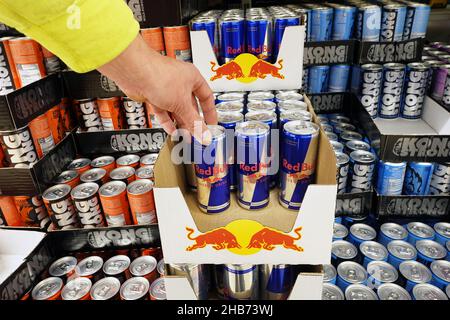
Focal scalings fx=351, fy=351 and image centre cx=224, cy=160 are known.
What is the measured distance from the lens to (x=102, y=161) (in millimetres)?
1723

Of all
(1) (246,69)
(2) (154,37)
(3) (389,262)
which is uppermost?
(2) (154,37)

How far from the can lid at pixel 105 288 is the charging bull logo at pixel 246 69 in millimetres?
879

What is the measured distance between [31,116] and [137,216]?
0.61 m

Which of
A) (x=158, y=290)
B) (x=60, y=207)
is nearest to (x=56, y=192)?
(x=60, y=207)

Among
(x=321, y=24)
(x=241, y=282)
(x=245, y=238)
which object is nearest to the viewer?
(x=245, y=238)

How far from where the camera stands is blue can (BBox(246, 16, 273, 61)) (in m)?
1.32

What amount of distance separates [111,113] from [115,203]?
49 centimetres

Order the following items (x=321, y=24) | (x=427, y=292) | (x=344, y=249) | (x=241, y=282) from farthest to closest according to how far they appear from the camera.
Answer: (x=321, y=24), (x=344, y=249), (x=427, y=292), (x=241, y=282)

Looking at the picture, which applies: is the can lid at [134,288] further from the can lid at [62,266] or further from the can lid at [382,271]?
the can lid at [382,271]

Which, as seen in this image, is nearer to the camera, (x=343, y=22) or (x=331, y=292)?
(x=331, y=292)

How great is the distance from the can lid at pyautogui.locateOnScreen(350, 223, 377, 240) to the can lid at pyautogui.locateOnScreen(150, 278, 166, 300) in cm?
85

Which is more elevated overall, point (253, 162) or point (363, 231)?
point (253, 162)

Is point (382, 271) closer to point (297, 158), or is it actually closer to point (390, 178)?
point (390, 178)
